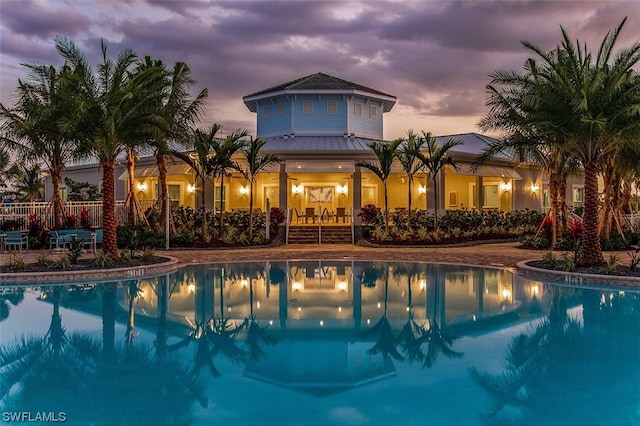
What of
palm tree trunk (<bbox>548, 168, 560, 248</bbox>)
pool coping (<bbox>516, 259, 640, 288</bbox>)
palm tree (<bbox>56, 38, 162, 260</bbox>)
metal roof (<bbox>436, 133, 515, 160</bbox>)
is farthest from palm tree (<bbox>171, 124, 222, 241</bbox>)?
palm tree trunk (<bbox>548, 168, 560, 248</bbox>)

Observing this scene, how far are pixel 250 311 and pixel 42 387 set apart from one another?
471 centimetres

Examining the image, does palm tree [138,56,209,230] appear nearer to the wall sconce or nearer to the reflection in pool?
the reflection in pool

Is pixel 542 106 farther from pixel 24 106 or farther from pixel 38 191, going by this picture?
pixel 38 191

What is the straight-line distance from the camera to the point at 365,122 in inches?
1169

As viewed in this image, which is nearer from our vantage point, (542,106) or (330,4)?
(542,106)

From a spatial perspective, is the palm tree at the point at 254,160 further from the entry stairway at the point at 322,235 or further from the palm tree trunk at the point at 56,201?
the palm tree trunk at the point at 56,201

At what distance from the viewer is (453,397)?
5668 mm

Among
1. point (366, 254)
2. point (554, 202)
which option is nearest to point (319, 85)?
point (366, 254)

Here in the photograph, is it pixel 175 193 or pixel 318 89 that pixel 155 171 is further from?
pixel 318 89

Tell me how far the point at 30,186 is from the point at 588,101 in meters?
40.5

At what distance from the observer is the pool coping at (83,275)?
13.5 metres

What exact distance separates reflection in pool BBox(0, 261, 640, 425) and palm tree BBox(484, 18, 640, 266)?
3.89 metres

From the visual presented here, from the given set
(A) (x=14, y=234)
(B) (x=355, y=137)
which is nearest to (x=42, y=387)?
(A) (x=14, y=234)

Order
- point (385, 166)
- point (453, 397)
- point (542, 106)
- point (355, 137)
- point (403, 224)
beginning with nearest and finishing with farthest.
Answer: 1. point (453, 397)
2. point (542, 106)
3. point (385, 166)
4. point (403, 224)
5. point (355, 137)
